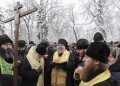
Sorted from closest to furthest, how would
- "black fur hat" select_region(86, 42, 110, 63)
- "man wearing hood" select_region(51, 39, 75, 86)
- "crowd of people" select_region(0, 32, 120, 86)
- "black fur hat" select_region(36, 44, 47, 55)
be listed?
"black fur hat" select_region(86, 42, 110, 63)
"crowd of people" select_region(0, 32, 120, 86)
"black fur hat" select_region(36, 44, 47, 55)
"man wearing hood" select_region(51, 39, 75, 86)

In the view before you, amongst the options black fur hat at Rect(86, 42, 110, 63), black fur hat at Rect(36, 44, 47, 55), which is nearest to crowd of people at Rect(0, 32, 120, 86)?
black fur hat at Rect(36, 44, 47, 55)

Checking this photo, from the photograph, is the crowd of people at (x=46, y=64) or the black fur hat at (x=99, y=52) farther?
the crowd of people at (x=46, y=64)

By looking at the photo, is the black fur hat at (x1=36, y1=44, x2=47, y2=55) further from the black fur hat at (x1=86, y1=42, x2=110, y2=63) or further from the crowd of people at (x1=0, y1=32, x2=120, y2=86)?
the black fur hat at (x1=86, y1=42, x2=110, y2=63)

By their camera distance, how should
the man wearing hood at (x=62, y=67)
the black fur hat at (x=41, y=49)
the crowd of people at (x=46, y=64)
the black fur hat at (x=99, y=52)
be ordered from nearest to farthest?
1. the black fur hat at (x=99, y=52)
2. the crowd of people at (x=46, y=64)
3. the black fur hat at (x=41, y=49)
4. the man wearing hood at (x=62, y=67)

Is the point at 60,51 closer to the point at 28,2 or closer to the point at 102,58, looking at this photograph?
the point at 102,58

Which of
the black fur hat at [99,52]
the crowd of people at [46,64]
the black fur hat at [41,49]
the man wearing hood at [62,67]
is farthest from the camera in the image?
the man wearing hood at [62,67]

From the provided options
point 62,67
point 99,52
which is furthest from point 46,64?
point 99,52

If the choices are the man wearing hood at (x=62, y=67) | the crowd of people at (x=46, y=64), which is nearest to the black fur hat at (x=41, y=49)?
the crowd of people at (x=46, y=64)

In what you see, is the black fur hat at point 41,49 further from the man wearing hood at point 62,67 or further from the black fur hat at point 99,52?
the black fur hat at point 99,52

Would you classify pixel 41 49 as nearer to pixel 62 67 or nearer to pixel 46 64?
pixel 46 64

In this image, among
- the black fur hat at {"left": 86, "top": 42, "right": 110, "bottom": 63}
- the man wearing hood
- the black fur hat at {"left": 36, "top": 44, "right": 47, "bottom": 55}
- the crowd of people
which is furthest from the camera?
the man wearing hood

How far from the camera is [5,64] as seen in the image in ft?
22.9

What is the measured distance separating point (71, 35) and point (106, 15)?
49.0 m

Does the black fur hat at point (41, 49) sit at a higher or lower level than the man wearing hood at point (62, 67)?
higher
